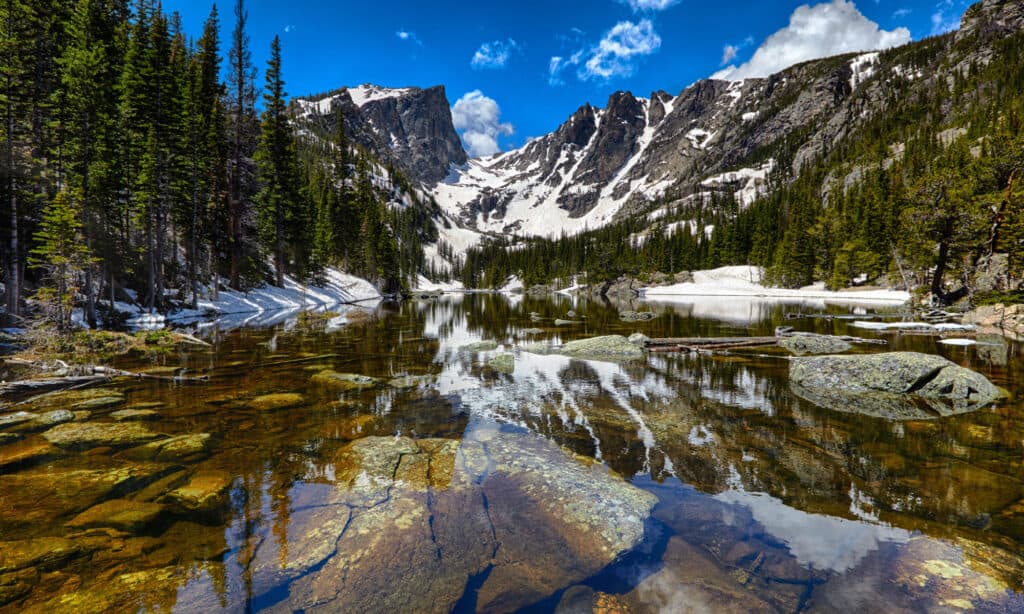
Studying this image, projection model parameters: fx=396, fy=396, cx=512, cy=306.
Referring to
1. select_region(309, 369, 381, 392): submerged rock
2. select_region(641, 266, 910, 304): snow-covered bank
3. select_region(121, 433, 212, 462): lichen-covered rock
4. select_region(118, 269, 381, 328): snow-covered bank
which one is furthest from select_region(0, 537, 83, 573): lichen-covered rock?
select_region(641, 266, 910, 304): snow-covered bank

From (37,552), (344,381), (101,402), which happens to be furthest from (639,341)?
(101,402)

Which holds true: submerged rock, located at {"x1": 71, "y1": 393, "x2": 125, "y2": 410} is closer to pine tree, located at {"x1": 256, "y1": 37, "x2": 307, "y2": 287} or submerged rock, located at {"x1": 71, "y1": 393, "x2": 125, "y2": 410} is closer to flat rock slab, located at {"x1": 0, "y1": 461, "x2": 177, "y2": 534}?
flat rock slab, located at {"x1": 0, "y1": 461, "x2": 177, "y2": 534}

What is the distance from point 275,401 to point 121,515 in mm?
5369

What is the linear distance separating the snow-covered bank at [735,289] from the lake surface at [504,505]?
64.4m

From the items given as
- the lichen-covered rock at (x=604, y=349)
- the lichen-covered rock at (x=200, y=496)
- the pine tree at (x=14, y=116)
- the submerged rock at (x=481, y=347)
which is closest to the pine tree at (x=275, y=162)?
the pine tree at (x=14, y=116)

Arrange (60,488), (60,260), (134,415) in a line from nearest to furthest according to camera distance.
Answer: (60,488), (134,415), (60,260)

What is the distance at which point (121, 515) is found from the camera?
5117 millimetres

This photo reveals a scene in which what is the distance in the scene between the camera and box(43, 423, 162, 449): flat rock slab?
7352mm

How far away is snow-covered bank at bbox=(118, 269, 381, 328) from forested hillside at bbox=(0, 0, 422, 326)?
1.29 metres

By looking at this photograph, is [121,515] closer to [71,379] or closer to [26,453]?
[26,453]

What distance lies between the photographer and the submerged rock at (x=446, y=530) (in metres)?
3.96

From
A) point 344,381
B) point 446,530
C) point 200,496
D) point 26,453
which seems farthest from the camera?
point 344,381

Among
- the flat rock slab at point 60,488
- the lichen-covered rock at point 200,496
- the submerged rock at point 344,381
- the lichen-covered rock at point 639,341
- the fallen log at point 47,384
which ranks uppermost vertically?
the lichen-covered rock at point 639,341

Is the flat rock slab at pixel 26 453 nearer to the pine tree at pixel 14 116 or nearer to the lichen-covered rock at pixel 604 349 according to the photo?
the lichen-covered rock at pixel 604 349
